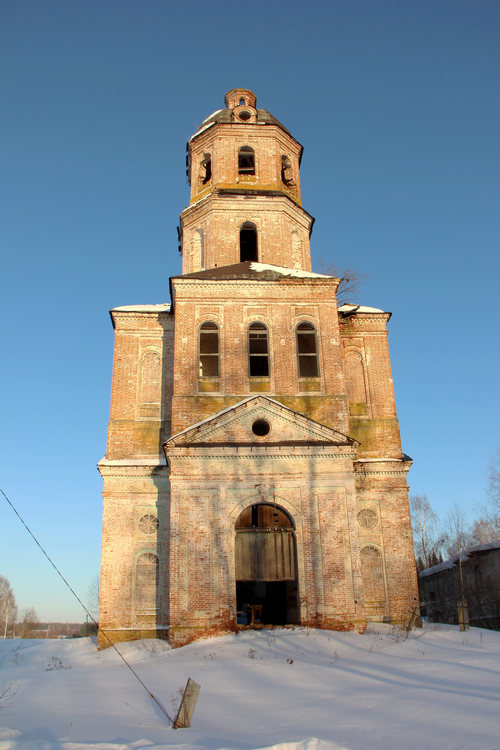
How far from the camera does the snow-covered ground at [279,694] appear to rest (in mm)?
7172

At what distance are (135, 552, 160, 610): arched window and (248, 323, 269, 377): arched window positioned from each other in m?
6.71

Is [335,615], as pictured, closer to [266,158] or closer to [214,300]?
[214,300]

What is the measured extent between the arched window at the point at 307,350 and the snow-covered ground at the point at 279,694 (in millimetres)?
8102

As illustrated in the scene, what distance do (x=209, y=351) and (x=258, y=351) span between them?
5.34 feet

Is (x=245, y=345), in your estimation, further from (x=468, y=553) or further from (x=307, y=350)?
(x=468, y=553)

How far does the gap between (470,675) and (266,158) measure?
830 inches

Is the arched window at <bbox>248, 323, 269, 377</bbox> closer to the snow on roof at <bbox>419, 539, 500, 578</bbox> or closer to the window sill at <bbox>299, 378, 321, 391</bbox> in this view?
the window sill at <bbox>299, 378, 321, 391</bbox>

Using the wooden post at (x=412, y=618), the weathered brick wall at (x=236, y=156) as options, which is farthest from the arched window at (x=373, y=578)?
the weathered brick wall at (x=236, y=156)

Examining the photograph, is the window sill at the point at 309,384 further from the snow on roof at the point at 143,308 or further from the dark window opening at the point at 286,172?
the dark window opening at the point at 286,172

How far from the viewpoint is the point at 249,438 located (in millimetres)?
18469

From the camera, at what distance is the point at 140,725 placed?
326 inches

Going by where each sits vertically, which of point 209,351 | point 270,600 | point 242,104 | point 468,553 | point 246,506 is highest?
point 242,104

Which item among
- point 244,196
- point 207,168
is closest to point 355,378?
point 244,196

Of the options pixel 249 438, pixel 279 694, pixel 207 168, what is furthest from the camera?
pixel 207 168
